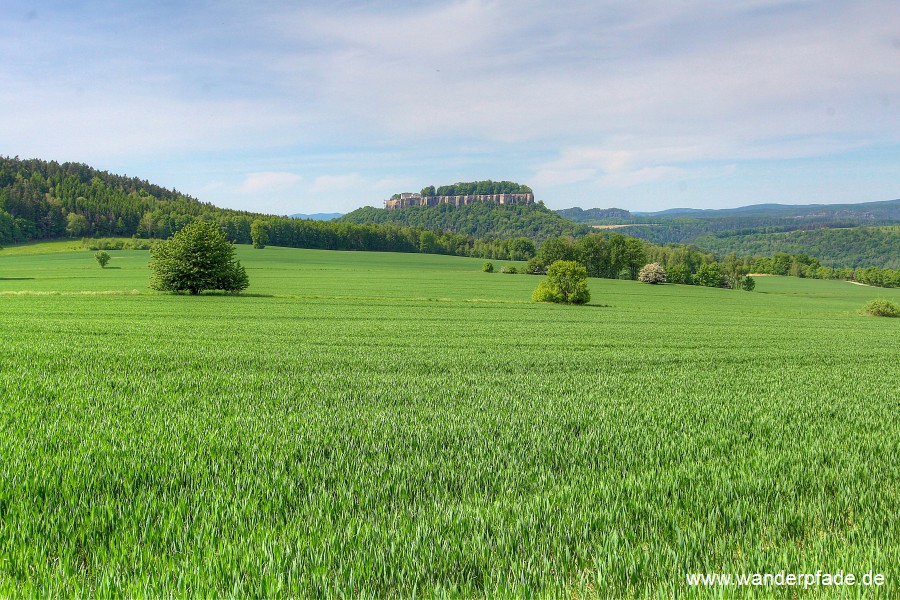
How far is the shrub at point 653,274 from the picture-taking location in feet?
332

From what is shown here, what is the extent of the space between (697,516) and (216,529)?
194 inches

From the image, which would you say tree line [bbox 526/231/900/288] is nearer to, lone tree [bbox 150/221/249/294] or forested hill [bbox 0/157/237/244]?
lone tree [bbox 150/221/249/294]

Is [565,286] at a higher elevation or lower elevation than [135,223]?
lower

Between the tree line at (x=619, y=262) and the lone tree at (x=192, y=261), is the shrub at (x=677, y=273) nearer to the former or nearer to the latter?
the tree line at (x=619, y=262)

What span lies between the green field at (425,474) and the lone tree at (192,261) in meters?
32.6

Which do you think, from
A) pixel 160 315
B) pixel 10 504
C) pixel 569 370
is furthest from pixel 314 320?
pixel 10 504

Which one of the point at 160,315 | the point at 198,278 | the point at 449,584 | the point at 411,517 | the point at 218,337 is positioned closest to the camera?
the point at 449,584

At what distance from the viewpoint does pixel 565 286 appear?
186 ft

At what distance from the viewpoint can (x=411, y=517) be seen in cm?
548

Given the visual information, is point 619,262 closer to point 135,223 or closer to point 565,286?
point 565,286

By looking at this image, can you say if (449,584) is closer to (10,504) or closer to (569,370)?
(10,504)

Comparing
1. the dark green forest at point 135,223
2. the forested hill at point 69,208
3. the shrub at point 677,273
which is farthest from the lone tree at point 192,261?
the forested hill at point 69,208

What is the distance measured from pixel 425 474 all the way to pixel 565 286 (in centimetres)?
5154

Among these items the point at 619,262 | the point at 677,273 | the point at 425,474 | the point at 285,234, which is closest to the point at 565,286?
the point at 425,474
